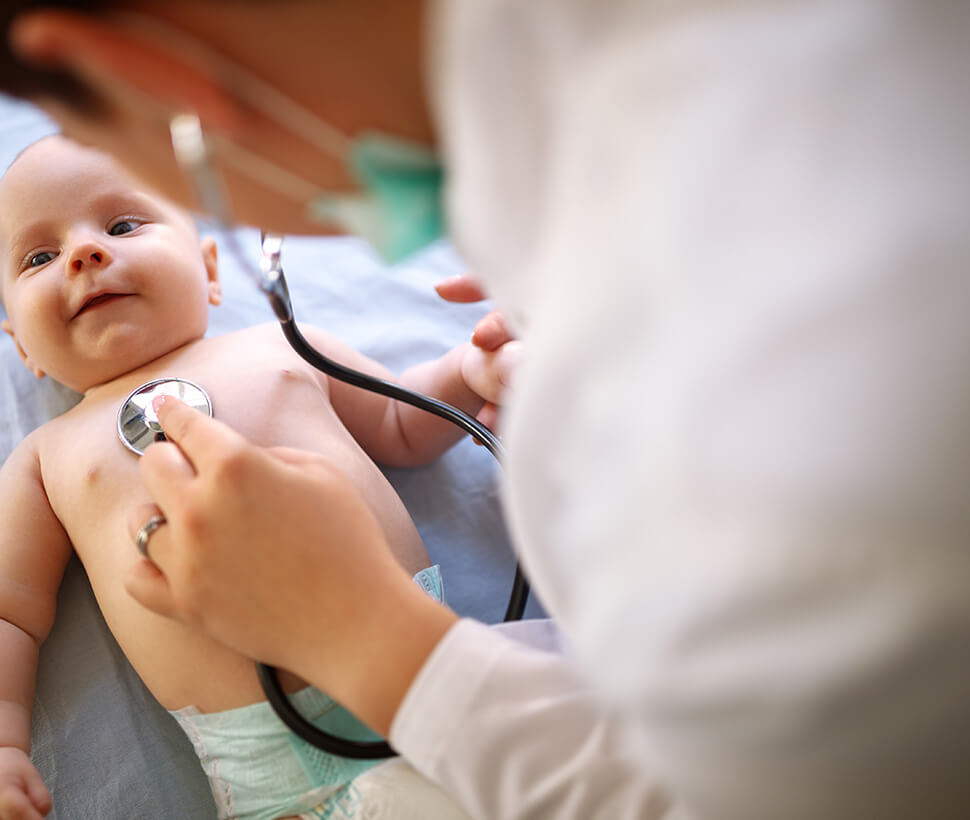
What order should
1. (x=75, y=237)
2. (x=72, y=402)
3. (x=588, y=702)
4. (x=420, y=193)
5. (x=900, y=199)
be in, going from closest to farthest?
(x=900, y=199) → (x=420, y=193) → (x=588, y=702) → (x=75, y=237) → (x=72, y=402)

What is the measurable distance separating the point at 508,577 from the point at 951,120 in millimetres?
797

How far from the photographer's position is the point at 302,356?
816 mm

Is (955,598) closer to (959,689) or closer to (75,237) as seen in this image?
(959,689)

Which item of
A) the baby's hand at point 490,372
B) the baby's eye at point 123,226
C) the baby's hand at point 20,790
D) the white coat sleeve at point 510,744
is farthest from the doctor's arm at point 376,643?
the baby's eye at point 123,226

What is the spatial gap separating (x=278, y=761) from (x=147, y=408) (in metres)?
0.44

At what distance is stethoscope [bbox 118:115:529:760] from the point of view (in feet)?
1.55

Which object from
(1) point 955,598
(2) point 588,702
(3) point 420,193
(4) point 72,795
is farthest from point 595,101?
(4) point 72,795

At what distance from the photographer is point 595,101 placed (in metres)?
0.35

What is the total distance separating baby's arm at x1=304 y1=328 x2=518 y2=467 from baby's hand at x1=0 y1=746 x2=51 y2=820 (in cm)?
53

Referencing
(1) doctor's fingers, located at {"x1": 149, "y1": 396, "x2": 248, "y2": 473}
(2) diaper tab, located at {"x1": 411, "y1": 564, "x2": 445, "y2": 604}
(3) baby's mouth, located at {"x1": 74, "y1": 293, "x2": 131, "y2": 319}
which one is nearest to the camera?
(1) doctor's fingers, located at {"x1": 149, "y1": 396, "x2": 248, "y2": 473}

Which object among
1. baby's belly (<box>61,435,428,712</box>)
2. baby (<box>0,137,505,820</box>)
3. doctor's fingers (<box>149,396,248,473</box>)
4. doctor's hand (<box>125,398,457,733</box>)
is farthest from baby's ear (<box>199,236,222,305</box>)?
doctor's hand (<box>125,398,457,733</box>)

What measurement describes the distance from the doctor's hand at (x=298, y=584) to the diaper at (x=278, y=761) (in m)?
0.22

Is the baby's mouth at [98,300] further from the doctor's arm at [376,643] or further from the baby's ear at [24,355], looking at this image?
the doctor's arm at [376,643]

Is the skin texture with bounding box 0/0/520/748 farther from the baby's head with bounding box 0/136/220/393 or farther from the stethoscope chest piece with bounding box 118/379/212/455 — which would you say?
the baby's head with bounding box 0/136/220/393
